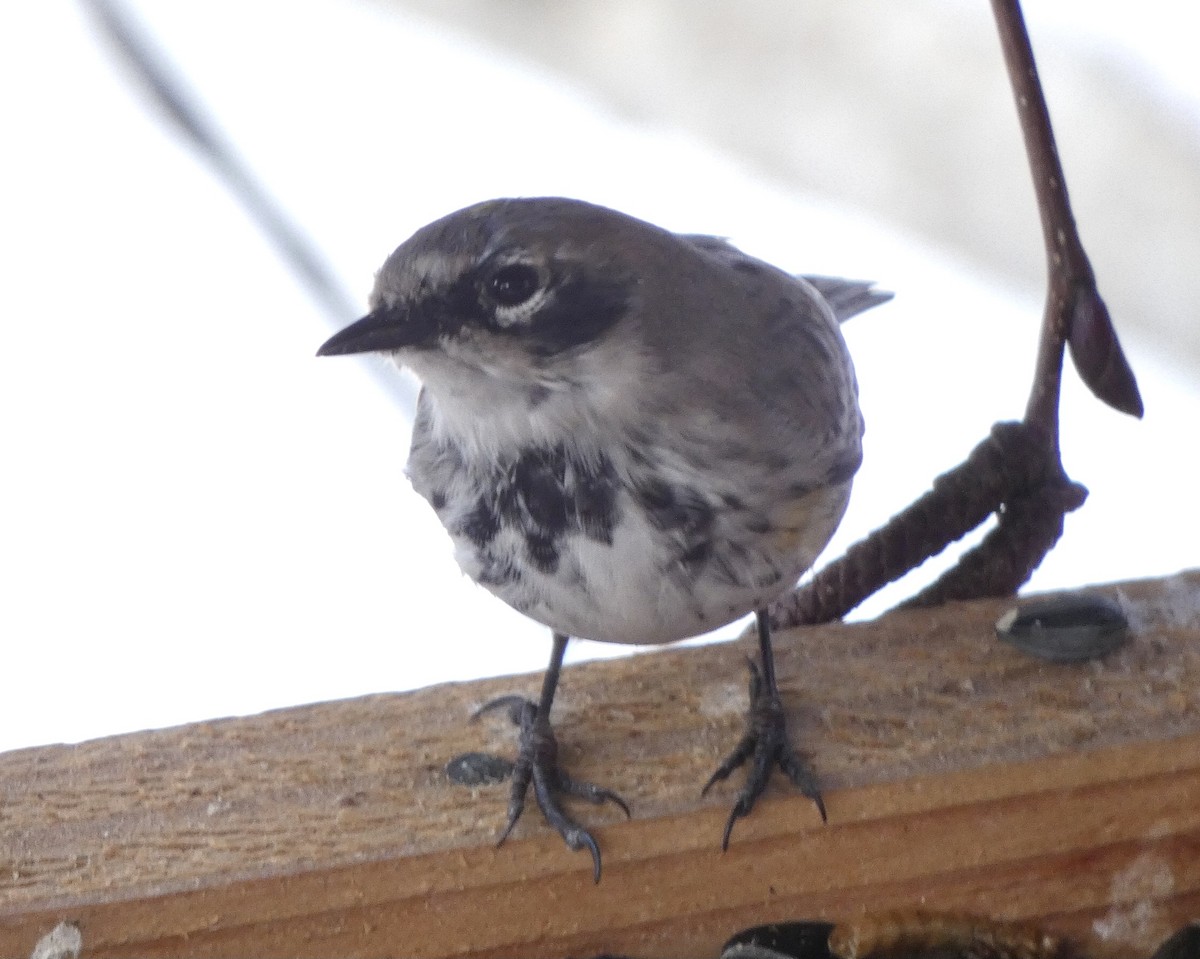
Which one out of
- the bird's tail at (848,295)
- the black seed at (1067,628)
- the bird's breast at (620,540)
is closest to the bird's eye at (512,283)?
the bird's breast at (620,540)

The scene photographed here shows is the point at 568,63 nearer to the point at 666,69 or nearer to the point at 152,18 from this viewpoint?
the point at 666,69

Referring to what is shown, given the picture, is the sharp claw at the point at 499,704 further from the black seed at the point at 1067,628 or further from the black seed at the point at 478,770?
the black seed at the point at 1067,628

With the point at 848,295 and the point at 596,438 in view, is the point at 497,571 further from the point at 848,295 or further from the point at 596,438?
the point at 848,295

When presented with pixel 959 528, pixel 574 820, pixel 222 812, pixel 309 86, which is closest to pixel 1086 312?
pixel 959 528

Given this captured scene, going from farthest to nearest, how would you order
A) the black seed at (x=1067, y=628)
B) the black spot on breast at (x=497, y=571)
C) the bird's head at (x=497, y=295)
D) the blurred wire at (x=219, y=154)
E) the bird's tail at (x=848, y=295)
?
the blurred wire at (x=219, y=154), the bird's tail at (x=848, y=295), the black seed at (x=1067, y=628), the black spot on breast at (x=497, y=571), the bird's head at (x=497, y=295)

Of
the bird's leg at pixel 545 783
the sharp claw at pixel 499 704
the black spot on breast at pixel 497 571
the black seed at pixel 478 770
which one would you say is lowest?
the sharp claw at pixel 499 704

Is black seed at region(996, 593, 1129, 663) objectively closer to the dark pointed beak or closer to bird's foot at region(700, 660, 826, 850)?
bird's foot at region(700, 660, 826, 850)

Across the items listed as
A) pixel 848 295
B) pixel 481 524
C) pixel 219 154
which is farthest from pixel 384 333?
pixel 219 154

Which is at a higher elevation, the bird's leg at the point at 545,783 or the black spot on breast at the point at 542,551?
the black spot on breast at the point at 542,551
